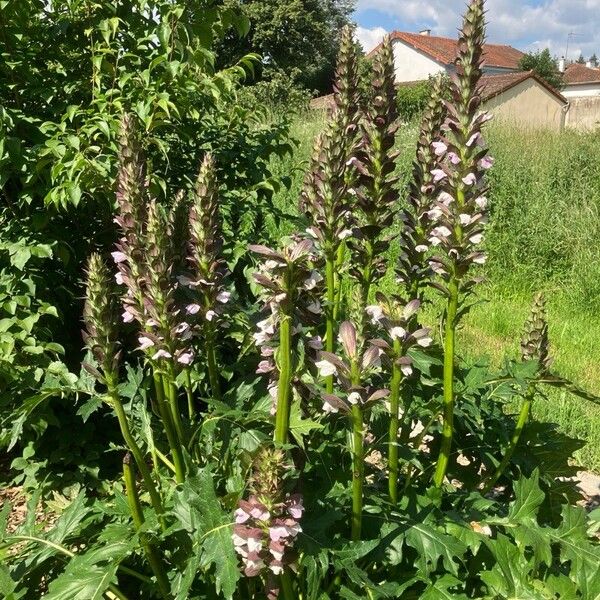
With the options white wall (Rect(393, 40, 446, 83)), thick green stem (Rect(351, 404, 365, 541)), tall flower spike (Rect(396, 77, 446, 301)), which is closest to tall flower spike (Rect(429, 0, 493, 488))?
tall flower spike (Rect(396, 77, 446, 301))

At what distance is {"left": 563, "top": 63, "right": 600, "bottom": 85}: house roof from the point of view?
5731 centimetres

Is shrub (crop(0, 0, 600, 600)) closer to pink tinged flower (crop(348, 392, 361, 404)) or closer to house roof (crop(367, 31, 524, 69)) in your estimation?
pink tinged flower (crop(348, 392, 361, 404))

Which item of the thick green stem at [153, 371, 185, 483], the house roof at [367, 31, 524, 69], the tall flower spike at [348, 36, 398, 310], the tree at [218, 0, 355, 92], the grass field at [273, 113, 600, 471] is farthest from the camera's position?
the house roof at [367, 31, 524, 69]

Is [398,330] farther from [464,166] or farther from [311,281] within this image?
[464,166]

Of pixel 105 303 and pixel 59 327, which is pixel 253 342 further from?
pixel 59 327

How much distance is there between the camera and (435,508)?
2.10 meters

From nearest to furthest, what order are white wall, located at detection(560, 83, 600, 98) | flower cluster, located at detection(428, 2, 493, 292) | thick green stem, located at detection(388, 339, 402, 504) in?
1. thick green stem, located at detection(388, 339, 402, 504)
2. flower cluster, located at detection(428, 2, 493, 292)
3. white wall, located at detection(560, 83, 600, 98)

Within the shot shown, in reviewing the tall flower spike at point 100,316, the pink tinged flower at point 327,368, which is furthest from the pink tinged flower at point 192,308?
the pink tinged flower at point 327,368

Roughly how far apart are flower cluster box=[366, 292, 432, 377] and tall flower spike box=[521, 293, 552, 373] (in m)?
0.71

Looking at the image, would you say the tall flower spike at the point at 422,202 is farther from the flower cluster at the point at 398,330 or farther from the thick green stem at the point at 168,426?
the thick green stem at the point at 168,426

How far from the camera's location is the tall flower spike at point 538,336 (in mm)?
2309

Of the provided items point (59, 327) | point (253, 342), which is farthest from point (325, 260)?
point (59, 327)

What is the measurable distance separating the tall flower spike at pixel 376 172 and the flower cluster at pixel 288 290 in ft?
1.46

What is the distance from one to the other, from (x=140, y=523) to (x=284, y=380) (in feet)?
2.13
